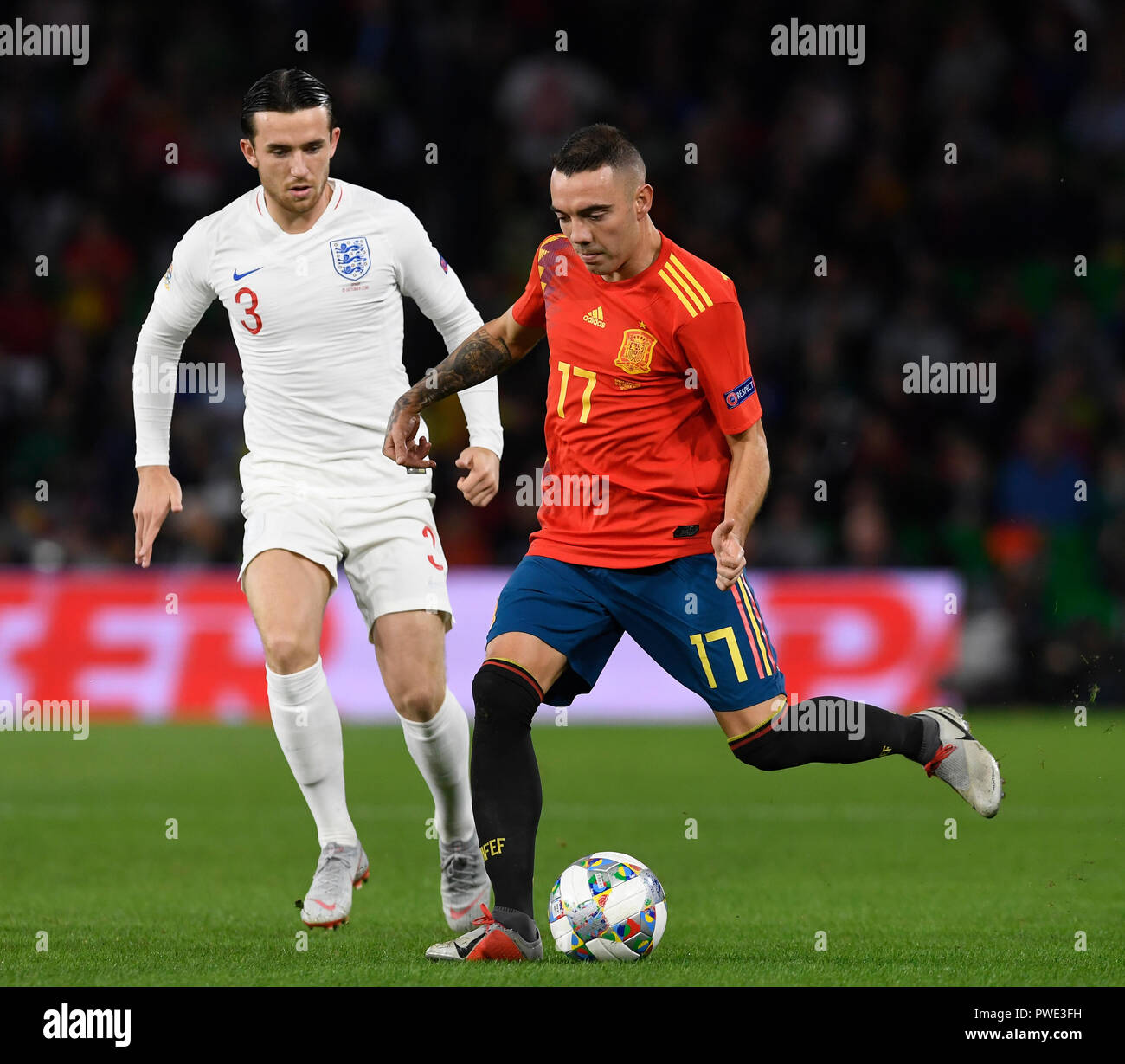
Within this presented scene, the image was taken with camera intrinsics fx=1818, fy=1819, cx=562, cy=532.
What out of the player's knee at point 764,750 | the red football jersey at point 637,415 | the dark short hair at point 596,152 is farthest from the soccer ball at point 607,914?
the dark short hair at point 596,152

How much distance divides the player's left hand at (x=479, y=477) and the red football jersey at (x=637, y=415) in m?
0.18

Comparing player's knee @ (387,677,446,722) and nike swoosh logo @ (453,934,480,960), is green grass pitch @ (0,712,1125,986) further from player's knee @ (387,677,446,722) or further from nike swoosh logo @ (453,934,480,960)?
player's knee @ (387,677,446,722)

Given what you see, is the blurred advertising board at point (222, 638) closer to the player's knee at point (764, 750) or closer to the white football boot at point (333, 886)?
the white football boot at point (333, 886)

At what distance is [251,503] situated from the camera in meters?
6.05

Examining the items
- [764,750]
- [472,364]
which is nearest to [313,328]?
[472,364]

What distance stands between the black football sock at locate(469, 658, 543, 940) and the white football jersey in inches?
41.7

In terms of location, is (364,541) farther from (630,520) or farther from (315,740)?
(630,520)

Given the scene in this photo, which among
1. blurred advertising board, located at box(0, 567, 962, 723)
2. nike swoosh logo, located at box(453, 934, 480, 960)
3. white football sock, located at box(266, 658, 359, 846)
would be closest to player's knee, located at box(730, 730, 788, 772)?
nike swoosh logo, located at box(453, 934, 480, 960)

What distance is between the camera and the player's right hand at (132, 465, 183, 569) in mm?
6066

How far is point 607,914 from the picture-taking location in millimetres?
5188

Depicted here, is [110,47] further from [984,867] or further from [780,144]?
[984,867]

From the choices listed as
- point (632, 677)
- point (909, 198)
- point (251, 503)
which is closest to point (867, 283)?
point (909, 198)

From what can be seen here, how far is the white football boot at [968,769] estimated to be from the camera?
5.39 m

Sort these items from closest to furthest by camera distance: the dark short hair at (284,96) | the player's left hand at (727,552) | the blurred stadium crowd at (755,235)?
the player's left hand at (727,552), the dark short hair at (284,96), the blurred stadium crowd at (755,235)
